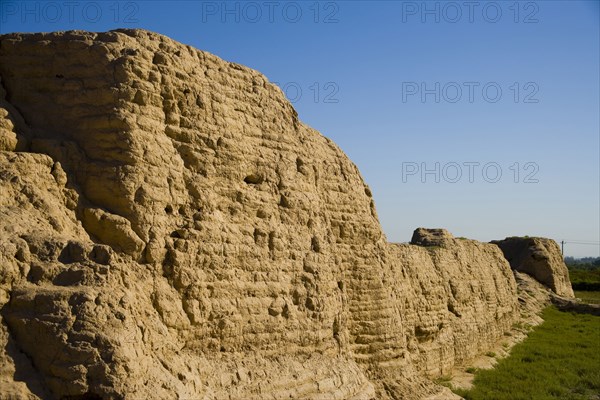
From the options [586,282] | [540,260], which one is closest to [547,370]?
[540,260]

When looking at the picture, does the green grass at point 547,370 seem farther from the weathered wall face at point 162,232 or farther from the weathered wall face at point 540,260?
the weathered wall face at point 540,260

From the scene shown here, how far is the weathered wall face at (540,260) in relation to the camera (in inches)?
1352

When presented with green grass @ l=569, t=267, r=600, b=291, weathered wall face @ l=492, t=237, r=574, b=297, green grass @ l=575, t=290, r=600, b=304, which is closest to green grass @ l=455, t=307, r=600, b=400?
weathered wall face @ l=492, t=237, r=574, b=297

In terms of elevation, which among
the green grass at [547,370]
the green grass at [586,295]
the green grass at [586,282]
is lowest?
the green grass at [547,370]

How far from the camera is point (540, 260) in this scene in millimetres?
34438

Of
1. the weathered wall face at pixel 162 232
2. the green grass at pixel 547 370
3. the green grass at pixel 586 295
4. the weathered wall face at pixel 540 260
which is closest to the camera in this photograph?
the weathered wall face at pixel 162 232

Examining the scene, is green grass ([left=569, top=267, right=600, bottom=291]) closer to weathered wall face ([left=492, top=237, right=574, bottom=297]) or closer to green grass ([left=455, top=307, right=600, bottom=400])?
weathered wall face ([left=492, top=237, right=574, bottom=297])

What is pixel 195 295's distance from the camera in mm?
7344

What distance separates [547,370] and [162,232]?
13.9 metres

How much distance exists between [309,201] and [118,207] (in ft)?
11.3

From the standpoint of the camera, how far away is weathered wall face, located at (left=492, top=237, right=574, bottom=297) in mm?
34344

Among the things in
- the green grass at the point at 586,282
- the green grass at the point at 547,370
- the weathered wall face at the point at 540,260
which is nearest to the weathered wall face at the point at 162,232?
the green grass at the point at 547,370

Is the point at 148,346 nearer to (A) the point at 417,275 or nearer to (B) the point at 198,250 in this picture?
(B) the point at 198,250

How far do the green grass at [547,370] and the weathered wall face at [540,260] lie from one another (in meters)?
8.77
